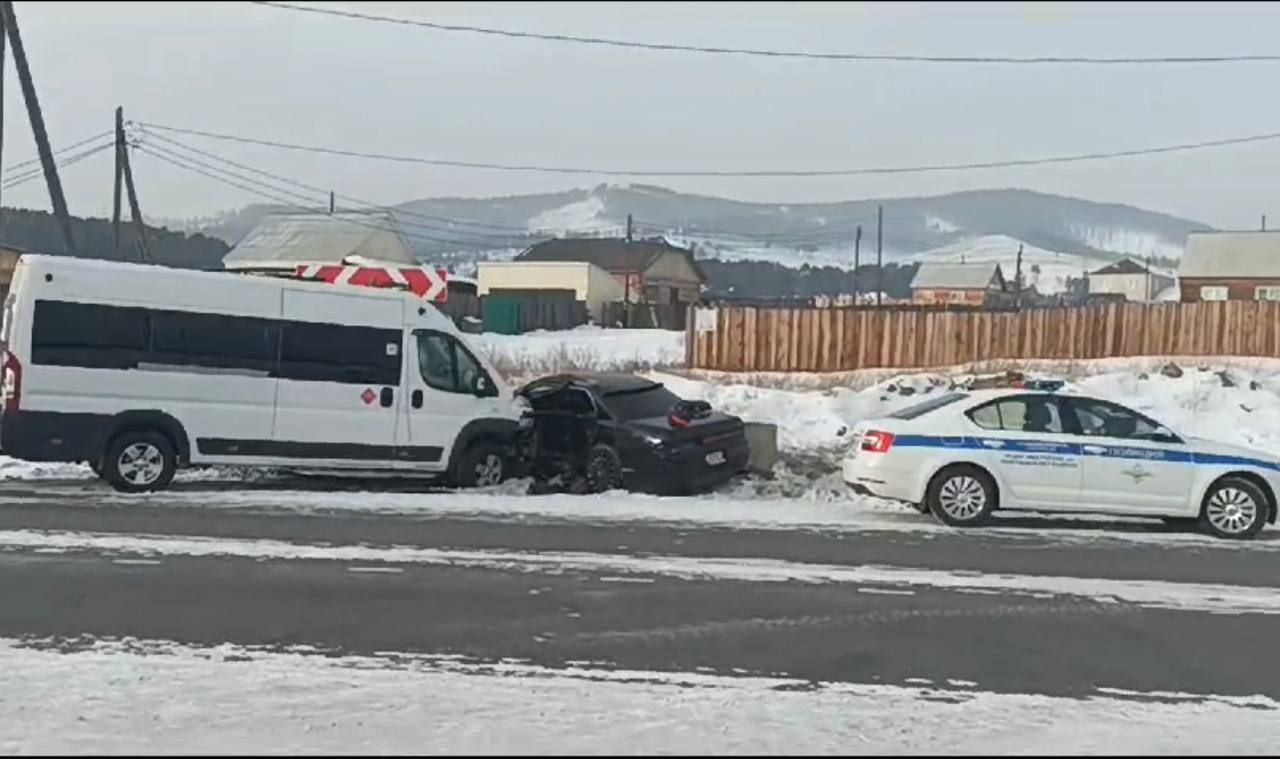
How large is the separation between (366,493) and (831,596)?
7.09 meters

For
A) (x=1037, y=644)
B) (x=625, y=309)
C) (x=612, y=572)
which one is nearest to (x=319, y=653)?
(x=612, y=572)

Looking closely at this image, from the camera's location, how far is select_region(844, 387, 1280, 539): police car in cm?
1370

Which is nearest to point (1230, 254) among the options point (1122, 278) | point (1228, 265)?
point (1228, 265)

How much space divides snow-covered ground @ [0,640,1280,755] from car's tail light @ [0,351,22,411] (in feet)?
24.2

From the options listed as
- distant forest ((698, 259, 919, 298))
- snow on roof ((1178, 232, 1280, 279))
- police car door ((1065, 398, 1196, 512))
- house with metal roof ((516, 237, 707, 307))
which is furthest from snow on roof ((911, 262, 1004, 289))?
police car door ((1065, 398, 1196, 512))

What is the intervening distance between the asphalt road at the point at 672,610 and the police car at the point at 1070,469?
1.31m

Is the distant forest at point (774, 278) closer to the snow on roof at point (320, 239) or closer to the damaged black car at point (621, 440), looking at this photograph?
the snow on roof at point (320, 239)

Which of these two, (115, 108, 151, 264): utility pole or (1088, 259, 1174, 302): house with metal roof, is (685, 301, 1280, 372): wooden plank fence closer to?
(115, 108, 151, 264): utility pole

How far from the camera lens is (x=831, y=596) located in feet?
31.4

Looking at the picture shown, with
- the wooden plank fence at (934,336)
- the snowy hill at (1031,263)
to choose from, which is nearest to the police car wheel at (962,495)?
the wooden plank fence at (934,336)

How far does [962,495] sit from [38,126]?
58.4 ft

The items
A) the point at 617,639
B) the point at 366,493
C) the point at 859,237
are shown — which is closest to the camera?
the point at 617,639

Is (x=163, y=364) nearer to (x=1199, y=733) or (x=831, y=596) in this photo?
(x=831, y=596)

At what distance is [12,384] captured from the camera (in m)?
14.0
